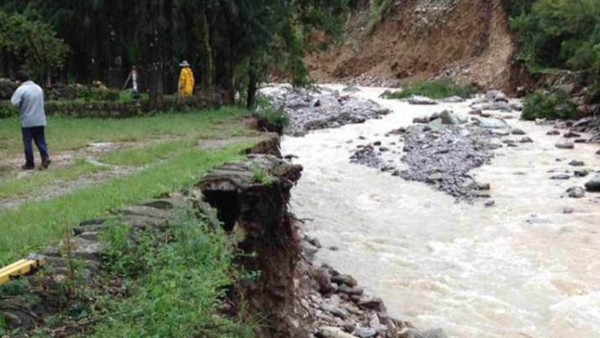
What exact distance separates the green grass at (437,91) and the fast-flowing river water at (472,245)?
19.5 meters

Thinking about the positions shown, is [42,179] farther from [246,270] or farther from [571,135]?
[571,135]

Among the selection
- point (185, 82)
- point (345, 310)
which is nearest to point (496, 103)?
point (185, 82)

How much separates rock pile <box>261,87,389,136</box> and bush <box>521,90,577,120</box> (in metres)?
6.59

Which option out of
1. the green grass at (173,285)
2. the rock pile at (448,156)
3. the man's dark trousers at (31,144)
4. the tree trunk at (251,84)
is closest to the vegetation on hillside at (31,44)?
the tree trunk at (251,84)

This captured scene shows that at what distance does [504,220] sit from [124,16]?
14.6 meters

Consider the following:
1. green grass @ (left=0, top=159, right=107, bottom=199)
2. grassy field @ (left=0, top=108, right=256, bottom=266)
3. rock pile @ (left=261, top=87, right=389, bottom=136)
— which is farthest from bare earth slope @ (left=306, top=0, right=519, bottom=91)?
green grass @ (left=0, top=159, right=107, bottom=199)

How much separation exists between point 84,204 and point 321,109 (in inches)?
1037

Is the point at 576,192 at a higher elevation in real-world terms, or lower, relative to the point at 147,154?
lower

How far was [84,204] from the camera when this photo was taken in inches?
281

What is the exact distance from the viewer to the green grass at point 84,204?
572 cm

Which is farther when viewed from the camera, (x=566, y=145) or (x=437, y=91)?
(x=437, y=91)

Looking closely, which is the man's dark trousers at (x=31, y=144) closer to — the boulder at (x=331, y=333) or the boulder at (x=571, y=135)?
the boulder at (x=331, y=333)

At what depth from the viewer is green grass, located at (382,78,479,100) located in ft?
133

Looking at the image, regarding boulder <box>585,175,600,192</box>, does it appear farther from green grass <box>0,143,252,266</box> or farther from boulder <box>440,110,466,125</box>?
boulder <box>440,110,466,125</box>
